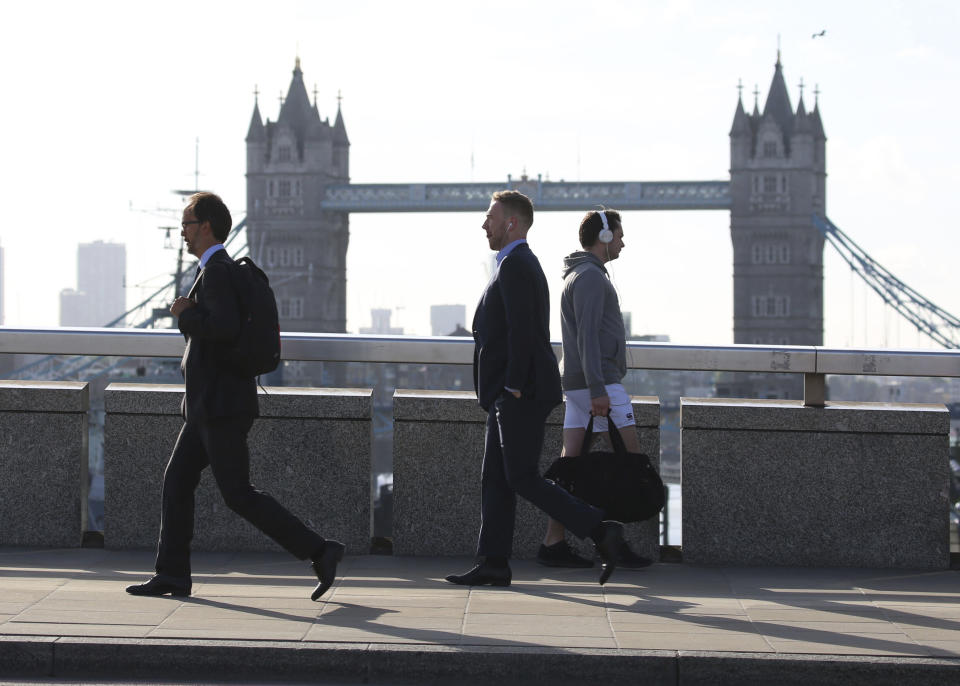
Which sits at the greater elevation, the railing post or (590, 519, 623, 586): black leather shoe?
the railing post

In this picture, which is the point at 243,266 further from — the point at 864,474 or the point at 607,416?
the point at 864,474

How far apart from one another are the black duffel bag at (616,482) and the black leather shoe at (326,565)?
763 millimetres

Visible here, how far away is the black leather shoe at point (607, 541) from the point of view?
454 cm

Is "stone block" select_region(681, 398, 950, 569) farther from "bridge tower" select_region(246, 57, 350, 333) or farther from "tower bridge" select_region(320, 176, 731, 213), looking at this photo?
A: "bridge tower" select_region(246, 57, 350, 333)

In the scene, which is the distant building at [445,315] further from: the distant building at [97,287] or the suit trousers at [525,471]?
the suit trousers at [525,471]

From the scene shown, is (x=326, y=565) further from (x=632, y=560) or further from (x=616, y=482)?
(x=632, y=560)

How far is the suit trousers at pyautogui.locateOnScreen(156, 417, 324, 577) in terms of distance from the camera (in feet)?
14.5

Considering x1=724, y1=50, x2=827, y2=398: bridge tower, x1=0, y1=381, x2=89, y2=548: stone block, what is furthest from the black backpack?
x1=724, y1=50, x2=827, y2=398: bridge tower

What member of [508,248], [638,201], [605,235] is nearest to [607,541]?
[508,248]

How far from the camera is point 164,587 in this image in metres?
4.47

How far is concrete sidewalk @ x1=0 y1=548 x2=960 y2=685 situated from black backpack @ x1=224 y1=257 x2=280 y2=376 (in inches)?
27.3

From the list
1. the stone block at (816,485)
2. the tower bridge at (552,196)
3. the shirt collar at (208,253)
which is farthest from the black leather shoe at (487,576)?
the tower bridge at (552,196)

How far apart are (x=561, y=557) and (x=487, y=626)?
111 centimetres

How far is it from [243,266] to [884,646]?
6.82 feet
